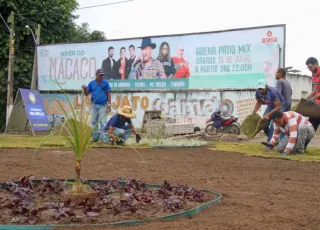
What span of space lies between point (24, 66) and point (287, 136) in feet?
56.2

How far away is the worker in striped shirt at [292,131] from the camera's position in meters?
8.73

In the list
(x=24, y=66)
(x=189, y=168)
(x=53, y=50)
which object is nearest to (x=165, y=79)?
(x=53, y=50)

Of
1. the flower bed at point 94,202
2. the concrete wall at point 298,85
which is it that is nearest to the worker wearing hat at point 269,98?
the flower bed at point 94,202

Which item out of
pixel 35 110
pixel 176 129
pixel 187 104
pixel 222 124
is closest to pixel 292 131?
pixel 176 129

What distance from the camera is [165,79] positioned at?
58.4ft

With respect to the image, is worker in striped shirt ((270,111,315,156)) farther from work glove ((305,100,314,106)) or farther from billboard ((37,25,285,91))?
billboard ((37,25,285,91))

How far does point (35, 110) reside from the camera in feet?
54.5

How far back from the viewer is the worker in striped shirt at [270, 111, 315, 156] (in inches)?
344

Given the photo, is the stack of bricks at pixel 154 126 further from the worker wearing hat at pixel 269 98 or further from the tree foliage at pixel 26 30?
the tree foliage at pixel 26 30

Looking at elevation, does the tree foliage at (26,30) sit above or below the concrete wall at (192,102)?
above

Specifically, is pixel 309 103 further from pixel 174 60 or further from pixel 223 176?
pixel 174 60

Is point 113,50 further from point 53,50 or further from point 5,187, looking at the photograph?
point 5,187

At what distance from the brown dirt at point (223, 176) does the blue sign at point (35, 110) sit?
695cm

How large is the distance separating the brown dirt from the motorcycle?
550cm
